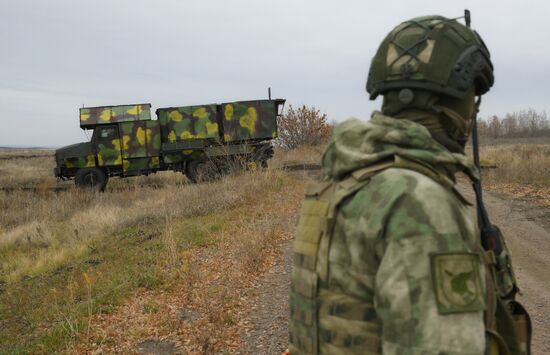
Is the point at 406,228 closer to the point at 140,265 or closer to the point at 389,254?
the point at 389,254

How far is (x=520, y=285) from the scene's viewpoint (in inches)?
201

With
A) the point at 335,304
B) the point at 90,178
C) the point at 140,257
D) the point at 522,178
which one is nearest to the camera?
the point at 335,304

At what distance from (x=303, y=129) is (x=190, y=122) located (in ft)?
34.5

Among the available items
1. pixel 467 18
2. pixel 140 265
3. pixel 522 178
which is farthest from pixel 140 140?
pixel 467 18

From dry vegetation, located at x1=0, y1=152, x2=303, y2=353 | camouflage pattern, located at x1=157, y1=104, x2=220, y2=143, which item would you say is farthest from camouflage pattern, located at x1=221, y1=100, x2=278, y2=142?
dry vegetation, located at x1=0, y1=152, x2=303, y2=353

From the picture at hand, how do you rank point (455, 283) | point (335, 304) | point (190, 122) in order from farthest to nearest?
point (190, 122) → point (335, 304) → point (455, 283)

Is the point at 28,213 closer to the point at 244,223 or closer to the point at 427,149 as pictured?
the point at 244,223

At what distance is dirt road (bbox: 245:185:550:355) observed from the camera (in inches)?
156

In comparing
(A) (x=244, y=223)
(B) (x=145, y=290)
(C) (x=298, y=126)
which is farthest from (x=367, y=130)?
(C) (x=298, y=126)

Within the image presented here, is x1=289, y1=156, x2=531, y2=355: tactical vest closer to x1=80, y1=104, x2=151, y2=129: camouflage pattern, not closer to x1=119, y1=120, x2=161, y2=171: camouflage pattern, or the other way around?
x1=119, y1=120, x2=161, y2=171: camouflage pattern

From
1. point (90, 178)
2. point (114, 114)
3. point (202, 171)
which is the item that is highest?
point (114, 114)

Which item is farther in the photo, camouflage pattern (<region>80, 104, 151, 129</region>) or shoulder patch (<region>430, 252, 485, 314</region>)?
camouflage pattern (<region>80, 104, 151, 129</region>)

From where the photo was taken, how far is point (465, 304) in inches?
42.1

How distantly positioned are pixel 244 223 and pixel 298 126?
18575mm
